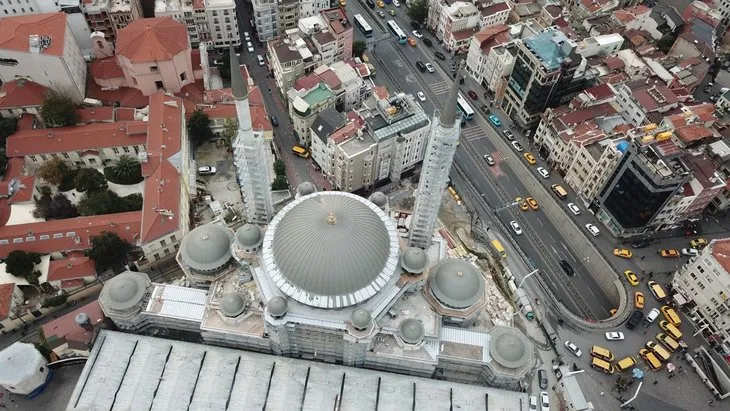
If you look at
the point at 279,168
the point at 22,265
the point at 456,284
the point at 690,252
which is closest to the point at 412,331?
the point at 456,284

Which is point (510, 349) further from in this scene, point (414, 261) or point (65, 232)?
point (65, 232)

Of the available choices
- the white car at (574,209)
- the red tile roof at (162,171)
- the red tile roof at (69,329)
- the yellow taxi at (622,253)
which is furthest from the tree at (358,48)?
the red tile roof at (69,329)

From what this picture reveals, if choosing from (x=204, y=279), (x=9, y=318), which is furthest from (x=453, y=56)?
(x=9, y=318)

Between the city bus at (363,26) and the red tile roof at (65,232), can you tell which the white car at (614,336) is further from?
the city bus at (363,26)

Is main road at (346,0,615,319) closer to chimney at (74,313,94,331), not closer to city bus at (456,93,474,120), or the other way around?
city bus at (456,93,474,120)

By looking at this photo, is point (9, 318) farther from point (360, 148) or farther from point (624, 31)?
point (624, 31)

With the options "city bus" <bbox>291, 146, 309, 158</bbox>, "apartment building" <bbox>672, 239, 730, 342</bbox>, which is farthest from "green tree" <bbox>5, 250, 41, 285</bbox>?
"apartment building" <bbox>672, 239, 730, 342</bbox>
